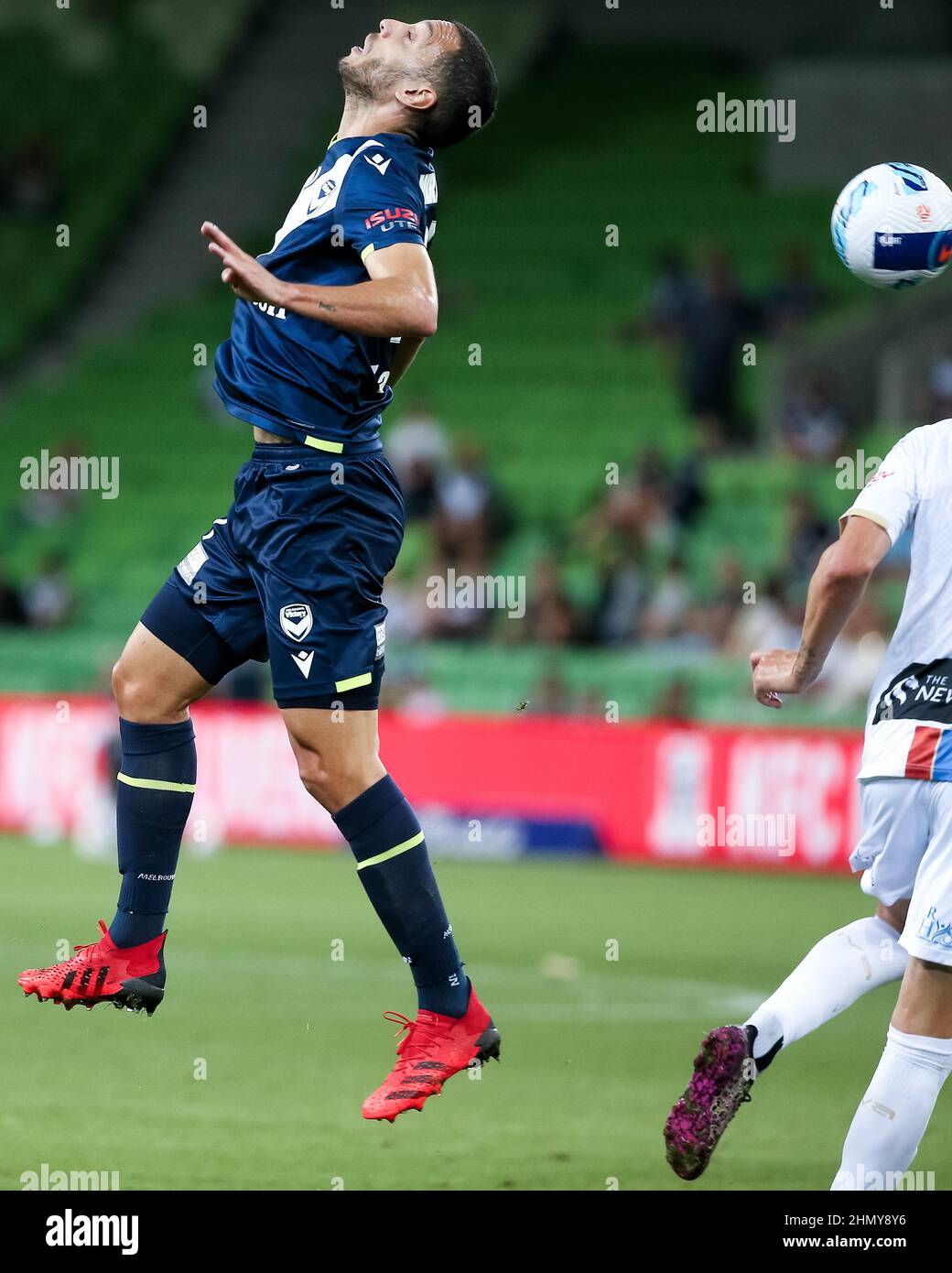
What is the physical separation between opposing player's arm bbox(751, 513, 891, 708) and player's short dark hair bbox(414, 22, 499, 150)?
1539mm

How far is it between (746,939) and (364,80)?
647 centimetres

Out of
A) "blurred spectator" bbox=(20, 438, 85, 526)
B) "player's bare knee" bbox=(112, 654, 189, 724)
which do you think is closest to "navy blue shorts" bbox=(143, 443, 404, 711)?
"player's bare knee" bbox=(112, 654, 189, 724)

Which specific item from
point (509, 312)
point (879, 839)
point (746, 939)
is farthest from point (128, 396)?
point (879, 839)

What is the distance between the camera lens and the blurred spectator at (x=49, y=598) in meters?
18.8

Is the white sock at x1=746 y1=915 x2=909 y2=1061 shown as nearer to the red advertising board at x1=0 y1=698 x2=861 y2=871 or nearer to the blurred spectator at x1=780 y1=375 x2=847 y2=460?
the red advertising board at x1=0 y1=698 x2=861 y2=871

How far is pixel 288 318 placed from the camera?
17.4ft

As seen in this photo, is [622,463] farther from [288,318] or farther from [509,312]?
[288,318]

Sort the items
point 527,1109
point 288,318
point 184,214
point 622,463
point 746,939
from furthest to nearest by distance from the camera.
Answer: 1. point 184,214
2. point 622,463
3. point 746,939
4. point 527,1109
5. point 288,318

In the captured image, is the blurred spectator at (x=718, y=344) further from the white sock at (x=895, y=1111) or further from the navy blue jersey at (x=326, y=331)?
the white sock at (x=895, y=1111)

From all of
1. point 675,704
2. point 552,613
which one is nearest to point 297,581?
point 675,704

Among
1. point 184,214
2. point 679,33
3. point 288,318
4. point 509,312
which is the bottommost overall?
point 288,318

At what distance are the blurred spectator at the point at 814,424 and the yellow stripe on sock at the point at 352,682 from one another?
42.2ft

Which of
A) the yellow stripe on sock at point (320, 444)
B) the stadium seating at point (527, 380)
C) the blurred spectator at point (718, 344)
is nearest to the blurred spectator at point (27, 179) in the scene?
the stadium seating at point (527, 380)

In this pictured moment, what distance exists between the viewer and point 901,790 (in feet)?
16.1
